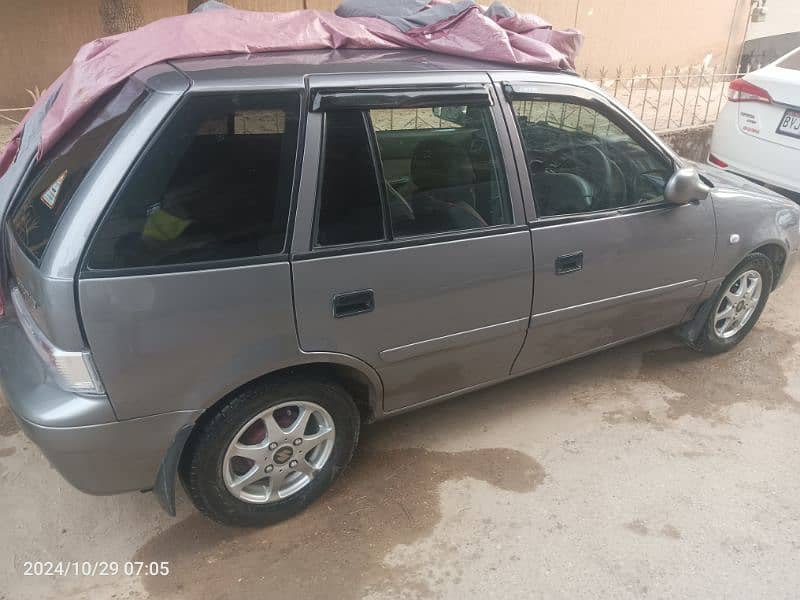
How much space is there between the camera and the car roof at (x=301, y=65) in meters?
2.08

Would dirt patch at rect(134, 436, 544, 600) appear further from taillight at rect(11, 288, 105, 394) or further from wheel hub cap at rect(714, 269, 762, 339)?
wheel hub cap at rect(714, 269, 762, 339)

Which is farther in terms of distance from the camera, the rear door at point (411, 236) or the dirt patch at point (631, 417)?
the dirt patch at point (631, 417)

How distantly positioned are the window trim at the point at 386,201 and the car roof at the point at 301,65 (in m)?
0.11

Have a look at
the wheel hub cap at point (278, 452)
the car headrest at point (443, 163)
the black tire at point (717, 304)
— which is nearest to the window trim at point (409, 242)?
the car headrest at point (443, 163)

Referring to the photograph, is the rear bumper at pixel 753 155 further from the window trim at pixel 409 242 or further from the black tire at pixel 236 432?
the black tire at pixel 236 432

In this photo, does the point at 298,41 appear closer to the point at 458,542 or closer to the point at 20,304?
the point at 20,304

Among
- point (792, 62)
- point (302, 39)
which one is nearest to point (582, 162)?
point (302, 39)

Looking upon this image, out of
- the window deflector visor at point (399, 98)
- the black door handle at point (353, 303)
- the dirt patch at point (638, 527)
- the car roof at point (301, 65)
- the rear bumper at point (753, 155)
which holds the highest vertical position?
the car roof at point (301, 65)

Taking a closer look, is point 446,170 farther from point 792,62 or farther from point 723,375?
point 792,62

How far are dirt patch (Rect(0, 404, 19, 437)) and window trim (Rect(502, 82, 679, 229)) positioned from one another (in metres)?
2.71

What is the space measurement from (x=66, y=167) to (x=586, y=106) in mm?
2181

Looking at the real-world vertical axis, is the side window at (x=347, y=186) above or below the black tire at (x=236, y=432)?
above

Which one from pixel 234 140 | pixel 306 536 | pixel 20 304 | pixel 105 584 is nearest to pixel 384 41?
pixel 234 140

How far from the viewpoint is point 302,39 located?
2537 millimetres
